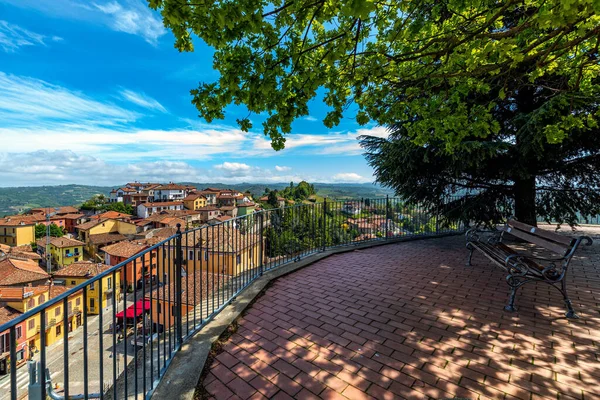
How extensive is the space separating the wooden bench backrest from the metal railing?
326cm

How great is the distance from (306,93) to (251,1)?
1377 mm

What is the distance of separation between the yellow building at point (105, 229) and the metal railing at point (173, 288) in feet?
178

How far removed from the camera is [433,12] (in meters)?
4.07

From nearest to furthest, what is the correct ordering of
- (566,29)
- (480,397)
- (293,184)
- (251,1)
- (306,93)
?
(480,397) → (251,1) → (566,29) → (306,93) → (293,184)

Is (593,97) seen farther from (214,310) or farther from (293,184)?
(293,184)

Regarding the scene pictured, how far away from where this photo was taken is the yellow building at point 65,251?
44.3 metres

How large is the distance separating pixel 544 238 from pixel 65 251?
58.1 meters

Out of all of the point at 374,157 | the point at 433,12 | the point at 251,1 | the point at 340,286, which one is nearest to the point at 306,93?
the point at 251,1

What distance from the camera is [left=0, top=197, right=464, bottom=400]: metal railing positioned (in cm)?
157

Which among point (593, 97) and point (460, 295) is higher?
point (593, 97)

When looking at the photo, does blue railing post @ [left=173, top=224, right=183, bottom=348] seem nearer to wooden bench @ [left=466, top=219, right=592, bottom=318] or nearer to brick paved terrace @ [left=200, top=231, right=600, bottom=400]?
brick paved terrace @ [left=200, top=231, right=600, bottom=400]

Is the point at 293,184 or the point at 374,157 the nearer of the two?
the point at 374,157

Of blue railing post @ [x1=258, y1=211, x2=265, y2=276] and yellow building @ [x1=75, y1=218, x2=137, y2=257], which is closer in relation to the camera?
blue railing post @ [x1=258, y1=211, x2=265, y2=276]

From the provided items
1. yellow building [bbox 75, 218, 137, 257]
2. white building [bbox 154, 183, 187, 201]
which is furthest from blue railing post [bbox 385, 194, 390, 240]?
white building [bbox 154, 183, 187, 201]
